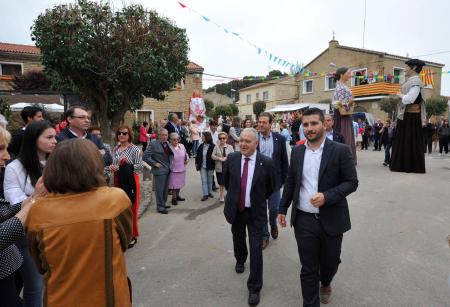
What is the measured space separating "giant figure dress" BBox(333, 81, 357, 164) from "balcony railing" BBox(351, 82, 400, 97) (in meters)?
23.8

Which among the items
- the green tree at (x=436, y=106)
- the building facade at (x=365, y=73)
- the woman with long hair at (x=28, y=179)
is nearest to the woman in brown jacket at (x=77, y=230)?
the woman with long hair at (x=28, y=179)

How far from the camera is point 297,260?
4.10 metres

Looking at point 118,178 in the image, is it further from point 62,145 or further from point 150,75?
point 150,75

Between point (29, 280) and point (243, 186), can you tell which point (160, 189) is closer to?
point (243, 186)

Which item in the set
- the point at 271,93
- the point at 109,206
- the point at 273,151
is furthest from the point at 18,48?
the point at 271,93

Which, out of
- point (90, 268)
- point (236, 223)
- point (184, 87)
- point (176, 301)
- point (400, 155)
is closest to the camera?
point (90, 268)

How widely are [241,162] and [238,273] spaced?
52.5 inches

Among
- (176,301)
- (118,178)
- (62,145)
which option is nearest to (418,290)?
(176,301)

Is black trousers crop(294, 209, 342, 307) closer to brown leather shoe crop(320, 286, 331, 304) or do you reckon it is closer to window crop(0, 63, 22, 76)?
brown leather shoe crop(320, 286, 331, 304)

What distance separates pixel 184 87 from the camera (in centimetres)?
2827

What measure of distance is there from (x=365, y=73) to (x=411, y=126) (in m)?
23.8

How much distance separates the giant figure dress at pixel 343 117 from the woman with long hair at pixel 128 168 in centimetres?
609

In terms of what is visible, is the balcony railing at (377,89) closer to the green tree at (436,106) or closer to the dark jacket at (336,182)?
the green tree at (436,106)

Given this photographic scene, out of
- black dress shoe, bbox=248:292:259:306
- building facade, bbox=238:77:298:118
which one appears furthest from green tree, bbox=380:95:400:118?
black dress shoe, bbox=248:292:259:306
